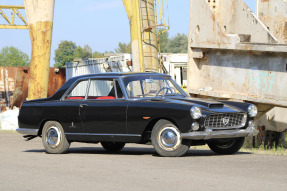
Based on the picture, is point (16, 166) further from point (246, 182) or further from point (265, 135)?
point (265, 135)

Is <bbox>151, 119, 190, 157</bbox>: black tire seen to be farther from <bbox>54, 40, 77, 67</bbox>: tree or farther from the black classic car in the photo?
<bbox>54, 40, 77, 67</bbox>: tree

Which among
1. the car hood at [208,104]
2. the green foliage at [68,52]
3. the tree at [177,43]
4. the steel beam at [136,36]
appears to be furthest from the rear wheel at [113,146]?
the green foliage at [68,52]

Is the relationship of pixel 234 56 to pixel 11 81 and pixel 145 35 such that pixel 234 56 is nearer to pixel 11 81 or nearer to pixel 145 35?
pixel 145 35

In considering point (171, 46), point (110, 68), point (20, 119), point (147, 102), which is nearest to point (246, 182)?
point (147, 102)

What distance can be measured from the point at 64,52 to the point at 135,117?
161168 millimetres

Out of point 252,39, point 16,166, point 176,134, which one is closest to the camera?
point 16,166

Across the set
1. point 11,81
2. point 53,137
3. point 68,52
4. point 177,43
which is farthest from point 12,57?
point 53,137

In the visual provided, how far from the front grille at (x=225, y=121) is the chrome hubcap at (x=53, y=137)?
9.96ft

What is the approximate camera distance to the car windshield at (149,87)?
36.9ft

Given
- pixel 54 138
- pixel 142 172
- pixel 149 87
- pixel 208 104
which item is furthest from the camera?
pixel 54 138

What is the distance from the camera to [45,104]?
12.3 metres

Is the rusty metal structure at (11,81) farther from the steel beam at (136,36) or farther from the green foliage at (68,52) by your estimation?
the green foliage at (68,52)

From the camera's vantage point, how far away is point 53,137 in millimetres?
11992

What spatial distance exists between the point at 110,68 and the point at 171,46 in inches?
4184
